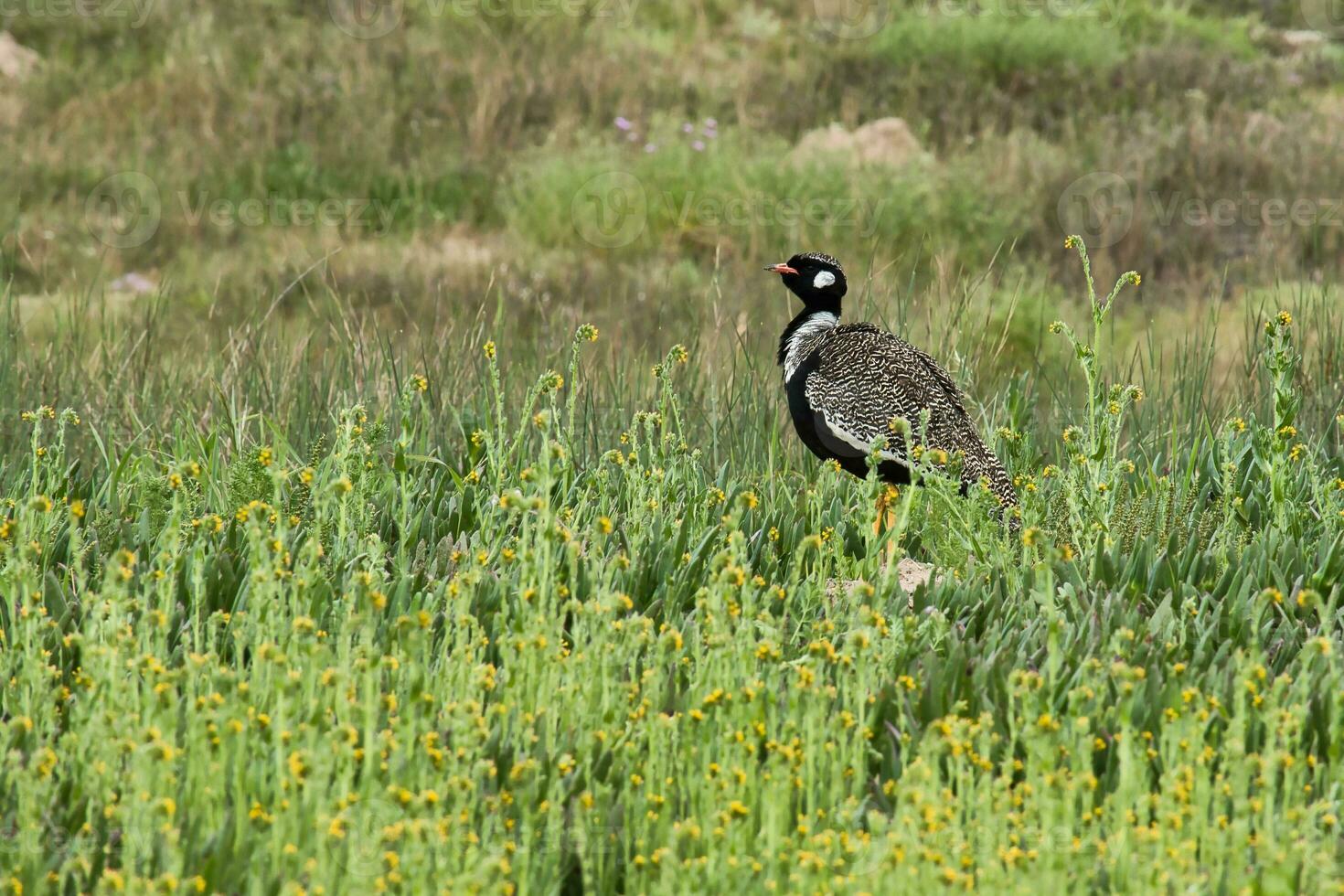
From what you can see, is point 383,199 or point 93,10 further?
point 93,10

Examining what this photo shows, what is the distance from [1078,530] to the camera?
16.0 feet

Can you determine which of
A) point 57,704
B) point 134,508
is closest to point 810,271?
point 134,508

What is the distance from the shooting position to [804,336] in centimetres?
594

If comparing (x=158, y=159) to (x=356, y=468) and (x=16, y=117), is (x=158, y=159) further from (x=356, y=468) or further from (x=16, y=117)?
(x=356, y=468)

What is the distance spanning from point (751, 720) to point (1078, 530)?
1863 mm
